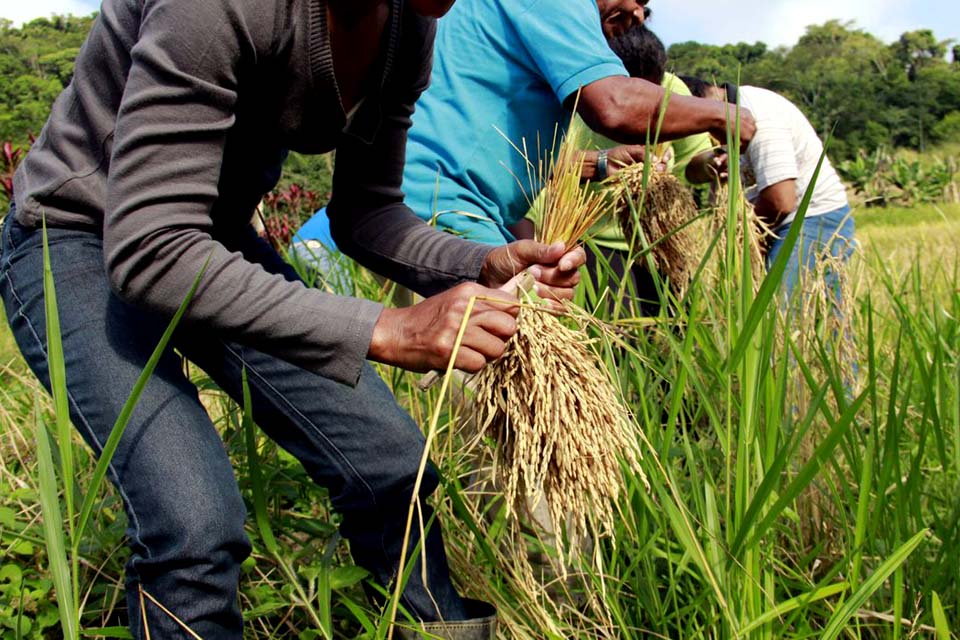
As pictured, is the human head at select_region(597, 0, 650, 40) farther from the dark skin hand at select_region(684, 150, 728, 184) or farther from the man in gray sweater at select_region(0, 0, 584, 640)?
the man in gray sweater at select_region(0, 0, 584, 640)

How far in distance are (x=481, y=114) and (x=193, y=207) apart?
3.83 ft

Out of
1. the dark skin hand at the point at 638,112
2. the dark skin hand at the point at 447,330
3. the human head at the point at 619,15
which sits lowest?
the dark skin hand at the point at 447,330

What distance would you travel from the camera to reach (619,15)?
2.69 meters

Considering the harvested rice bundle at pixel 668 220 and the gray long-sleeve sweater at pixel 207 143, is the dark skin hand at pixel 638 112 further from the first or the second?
the gray long-sleeve sweater at pixel 207 143

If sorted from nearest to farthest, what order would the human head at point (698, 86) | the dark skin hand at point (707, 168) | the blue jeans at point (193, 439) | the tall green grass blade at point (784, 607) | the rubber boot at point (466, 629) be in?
the tall green grass blade at point (784, 607) < the blue jeans at point (193, 439) < the rubber boot at point (466, 629) < the dark skin hand at point (707, 168) < the human head at point (698, 86)

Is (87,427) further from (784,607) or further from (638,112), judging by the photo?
(638,112)

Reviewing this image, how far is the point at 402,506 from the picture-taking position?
162 centimetres

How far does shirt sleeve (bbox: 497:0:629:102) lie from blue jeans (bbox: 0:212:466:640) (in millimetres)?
847

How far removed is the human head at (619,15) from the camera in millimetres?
2637

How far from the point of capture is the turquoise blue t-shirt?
217cm

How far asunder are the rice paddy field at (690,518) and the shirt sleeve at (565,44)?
573mm

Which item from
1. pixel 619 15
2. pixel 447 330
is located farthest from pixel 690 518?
pixel 619 15

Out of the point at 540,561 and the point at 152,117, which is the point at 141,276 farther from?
the point at 540,561

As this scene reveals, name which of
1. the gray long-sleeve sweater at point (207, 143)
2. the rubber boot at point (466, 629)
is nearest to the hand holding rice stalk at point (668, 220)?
the gray long-sleeve sweater at point (207, 143)
